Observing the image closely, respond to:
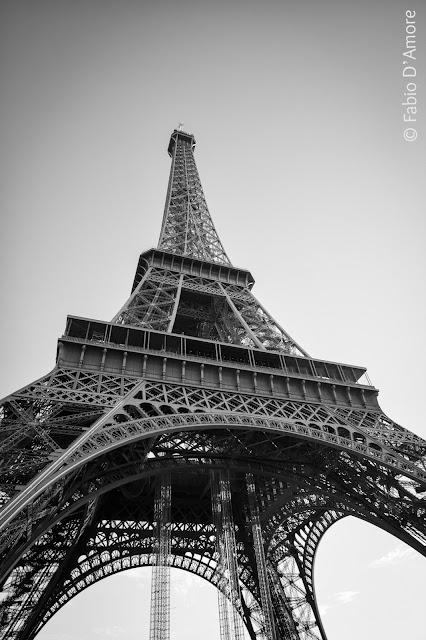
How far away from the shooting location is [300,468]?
21922 mm

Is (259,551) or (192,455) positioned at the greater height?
Answer: (192,455)

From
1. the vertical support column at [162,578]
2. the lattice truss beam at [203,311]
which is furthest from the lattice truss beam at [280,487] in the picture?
the lattice truss beam at [203,311]

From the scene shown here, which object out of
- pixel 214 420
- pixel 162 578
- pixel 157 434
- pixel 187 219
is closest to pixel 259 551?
pixel 162 578

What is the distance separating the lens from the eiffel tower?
1551 cm

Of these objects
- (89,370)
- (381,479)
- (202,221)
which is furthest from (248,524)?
(202,221)

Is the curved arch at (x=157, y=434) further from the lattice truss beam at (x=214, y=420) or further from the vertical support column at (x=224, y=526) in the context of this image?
the vertical support column at (x=224, y=526)

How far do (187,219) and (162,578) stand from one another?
25.5m

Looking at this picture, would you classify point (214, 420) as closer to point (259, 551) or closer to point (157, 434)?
point (157, 434)

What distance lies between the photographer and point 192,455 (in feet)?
68.6

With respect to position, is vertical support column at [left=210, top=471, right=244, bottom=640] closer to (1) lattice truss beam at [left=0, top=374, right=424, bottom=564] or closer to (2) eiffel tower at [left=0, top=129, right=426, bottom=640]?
(2) eiffel tower at [left=0, top=129, right=426, bottom=640]

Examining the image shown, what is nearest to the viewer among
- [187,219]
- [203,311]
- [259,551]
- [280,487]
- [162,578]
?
[162,578]

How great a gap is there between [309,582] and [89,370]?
70.8 ft

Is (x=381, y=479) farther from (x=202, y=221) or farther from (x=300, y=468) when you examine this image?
(x=202, y=221)

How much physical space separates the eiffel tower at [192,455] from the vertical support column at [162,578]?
0.22ft
